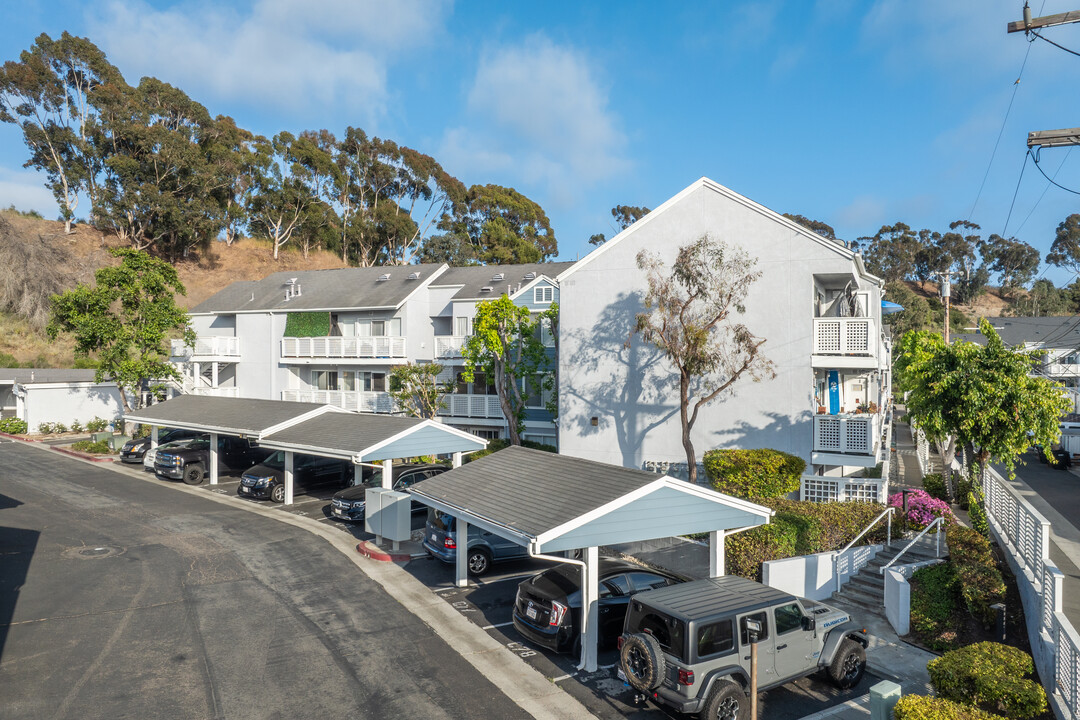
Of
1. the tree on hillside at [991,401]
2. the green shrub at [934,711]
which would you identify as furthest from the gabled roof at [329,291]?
the green shrub at [934,711]

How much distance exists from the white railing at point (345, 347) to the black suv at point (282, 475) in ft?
28.7

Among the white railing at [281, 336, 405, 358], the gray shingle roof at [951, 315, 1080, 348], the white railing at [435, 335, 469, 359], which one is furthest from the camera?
the gray shingle roof at [951, 315, 1080, 348]

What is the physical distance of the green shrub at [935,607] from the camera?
41.9 feet

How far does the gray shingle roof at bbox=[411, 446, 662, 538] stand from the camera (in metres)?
12.2

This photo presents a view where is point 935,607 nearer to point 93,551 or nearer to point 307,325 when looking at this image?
point 93,551

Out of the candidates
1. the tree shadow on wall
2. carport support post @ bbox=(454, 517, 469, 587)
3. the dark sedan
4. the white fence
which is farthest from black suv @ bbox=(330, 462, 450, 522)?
the white fence

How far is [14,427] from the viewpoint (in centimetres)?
4172

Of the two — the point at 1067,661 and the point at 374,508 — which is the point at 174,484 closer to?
the point at 374,508

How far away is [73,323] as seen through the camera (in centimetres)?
3450

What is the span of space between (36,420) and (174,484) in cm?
2214

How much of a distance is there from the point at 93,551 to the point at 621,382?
55.6 ft

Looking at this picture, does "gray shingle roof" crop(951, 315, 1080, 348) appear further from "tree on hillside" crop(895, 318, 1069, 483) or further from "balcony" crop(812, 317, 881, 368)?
"tree on hillside" crop(895, 318, 1069, 483)

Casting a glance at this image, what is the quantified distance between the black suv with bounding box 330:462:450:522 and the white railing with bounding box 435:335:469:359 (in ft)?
31.9

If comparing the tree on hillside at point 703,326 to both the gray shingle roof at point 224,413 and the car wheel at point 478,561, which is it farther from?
the gray shingle roof at point 224,413
